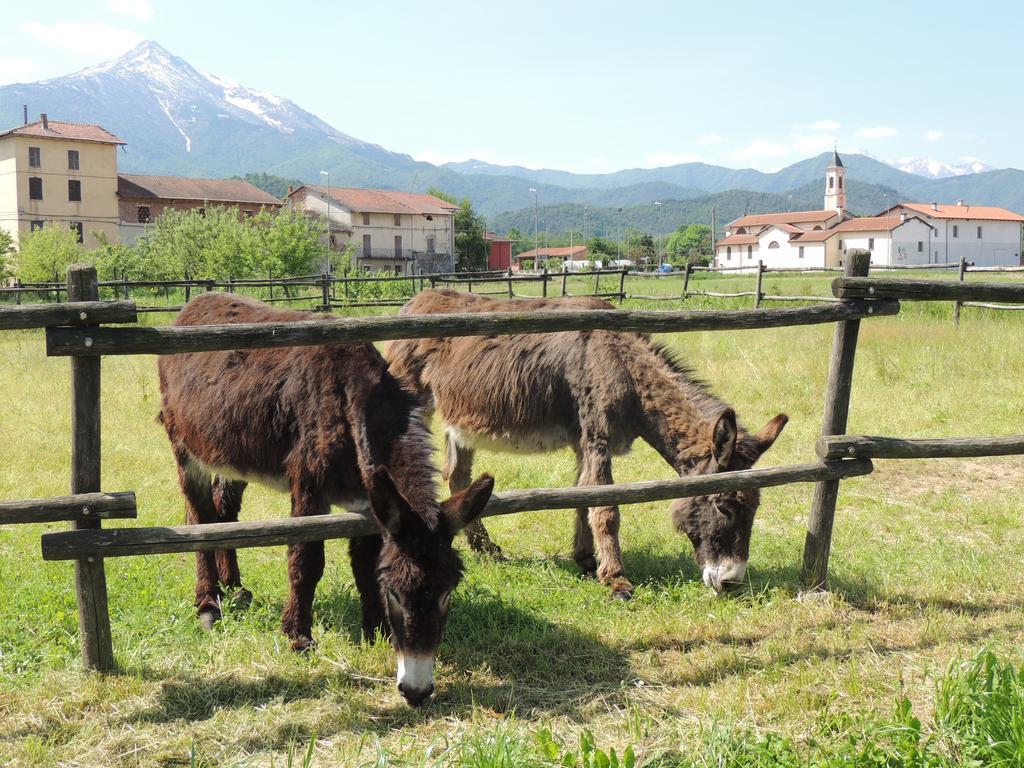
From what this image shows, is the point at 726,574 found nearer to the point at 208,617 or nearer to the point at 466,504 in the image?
the point at 466,504

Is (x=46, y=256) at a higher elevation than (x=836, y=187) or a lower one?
lower

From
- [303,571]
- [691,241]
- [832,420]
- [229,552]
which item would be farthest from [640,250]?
[303,571]

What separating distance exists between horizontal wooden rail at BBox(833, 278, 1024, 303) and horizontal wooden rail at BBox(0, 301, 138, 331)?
3.79 metres

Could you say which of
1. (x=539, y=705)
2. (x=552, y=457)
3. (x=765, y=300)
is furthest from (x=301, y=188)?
(x=539, y=705)

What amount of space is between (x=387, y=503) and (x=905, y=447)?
123 inches

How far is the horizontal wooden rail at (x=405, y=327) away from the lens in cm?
361

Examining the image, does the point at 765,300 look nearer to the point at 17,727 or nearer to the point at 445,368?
the point at 445,368

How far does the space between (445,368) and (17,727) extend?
12.5ft

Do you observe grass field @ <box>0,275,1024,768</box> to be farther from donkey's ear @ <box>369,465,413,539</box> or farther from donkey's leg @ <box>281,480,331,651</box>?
donkey's ear @ <box>369,465,413,539</box>

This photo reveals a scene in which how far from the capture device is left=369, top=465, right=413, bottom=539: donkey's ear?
3.38 meters

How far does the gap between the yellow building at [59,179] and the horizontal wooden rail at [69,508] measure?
6459 centimetres

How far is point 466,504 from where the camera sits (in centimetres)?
354

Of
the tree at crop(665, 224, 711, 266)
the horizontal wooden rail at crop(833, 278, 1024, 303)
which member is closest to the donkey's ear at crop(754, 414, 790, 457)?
the horizontal wooden rail at crop(833, 278, 1024, 303)

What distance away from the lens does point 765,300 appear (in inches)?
911
